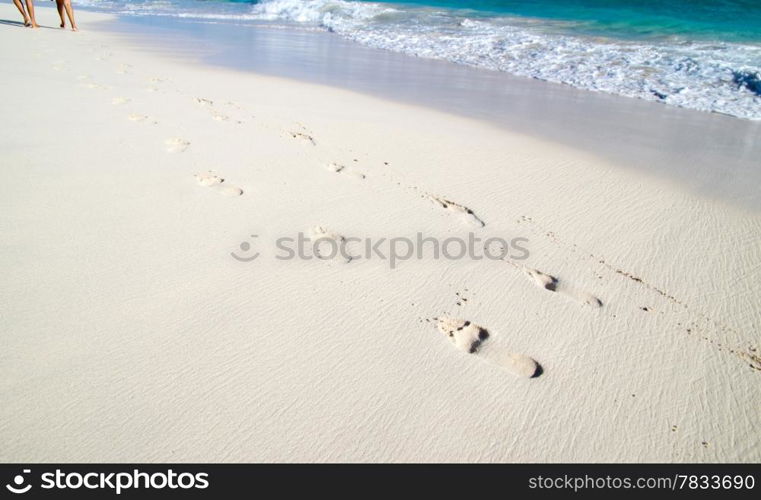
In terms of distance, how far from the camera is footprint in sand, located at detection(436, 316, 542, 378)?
67.1 inches

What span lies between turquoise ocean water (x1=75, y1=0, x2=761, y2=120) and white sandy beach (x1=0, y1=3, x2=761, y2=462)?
3651 mm

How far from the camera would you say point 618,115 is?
190 inches

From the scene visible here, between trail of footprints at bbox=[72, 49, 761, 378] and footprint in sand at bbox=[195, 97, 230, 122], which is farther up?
footprint in sand at bbox=[195, 97, 230, 122]

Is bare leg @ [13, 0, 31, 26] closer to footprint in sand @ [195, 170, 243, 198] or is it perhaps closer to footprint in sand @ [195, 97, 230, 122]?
footprint in sand @ [195, 97, 230, 122]

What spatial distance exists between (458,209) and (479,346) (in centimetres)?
120

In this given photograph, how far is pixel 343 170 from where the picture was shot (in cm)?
317

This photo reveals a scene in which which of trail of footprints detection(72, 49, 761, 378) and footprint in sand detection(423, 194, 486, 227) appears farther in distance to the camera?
footprint in sand detection(423, 194, 486, 227)

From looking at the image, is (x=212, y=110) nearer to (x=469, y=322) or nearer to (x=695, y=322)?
(x=469, y=322)

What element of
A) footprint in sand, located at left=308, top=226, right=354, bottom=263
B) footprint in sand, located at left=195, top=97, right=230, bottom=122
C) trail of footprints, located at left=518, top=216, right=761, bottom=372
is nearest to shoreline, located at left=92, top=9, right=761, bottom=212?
trail of footprints, located at left=518, top=216, right=761, bottom=372

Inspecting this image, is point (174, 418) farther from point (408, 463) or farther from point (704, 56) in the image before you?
point (704, 56)

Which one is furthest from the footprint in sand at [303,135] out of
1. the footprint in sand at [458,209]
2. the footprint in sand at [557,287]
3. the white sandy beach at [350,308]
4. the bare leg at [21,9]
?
the bare leg at [21,9]

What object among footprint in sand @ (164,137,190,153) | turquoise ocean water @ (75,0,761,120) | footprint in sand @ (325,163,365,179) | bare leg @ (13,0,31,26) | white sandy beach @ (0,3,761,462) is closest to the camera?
white sandy beach @ (0,3,761,462)

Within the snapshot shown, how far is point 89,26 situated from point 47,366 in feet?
37.1

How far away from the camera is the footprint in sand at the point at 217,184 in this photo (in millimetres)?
2750
